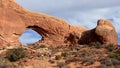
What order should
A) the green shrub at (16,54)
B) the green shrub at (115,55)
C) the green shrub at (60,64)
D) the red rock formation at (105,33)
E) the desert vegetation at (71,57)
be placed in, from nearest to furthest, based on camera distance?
1. the green shrub at (60,64)
2. the desert vegetation at (71,57)
3. the green shrub at (115,55)
4. the green shrub at (16,54)
5. the red rock formation at (105,33)

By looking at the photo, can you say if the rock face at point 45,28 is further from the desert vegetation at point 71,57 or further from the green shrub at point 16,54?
the green shrub at point 16,54

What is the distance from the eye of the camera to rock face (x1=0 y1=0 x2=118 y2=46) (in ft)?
146

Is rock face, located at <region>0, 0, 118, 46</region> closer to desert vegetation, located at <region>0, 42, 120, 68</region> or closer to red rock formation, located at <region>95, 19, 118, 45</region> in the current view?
red rock formation, located at <region>95, 19, 118, 45</region>

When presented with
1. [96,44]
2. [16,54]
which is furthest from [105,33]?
[16,54]

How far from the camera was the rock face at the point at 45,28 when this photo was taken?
44.5 metres

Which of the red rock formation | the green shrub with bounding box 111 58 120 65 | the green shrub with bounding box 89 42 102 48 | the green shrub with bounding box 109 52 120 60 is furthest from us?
the red rock formation

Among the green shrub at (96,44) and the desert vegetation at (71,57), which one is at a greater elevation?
the green shrub at (96,44)

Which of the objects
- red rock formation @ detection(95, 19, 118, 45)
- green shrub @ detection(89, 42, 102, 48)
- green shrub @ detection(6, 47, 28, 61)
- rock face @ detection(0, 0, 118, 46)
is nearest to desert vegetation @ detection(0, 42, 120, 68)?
green shrub @ detection(6, 47, 28, 61)

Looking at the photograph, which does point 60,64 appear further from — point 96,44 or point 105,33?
point 105,33

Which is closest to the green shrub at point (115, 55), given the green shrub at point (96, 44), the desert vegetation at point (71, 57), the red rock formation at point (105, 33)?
the desert vegetation at point (71, 57)

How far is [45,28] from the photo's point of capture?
48.1 metres

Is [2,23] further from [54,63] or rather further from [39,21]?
[54,63]

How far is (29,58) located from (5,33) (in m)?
8.80

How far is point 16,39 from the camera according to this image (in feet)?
151
